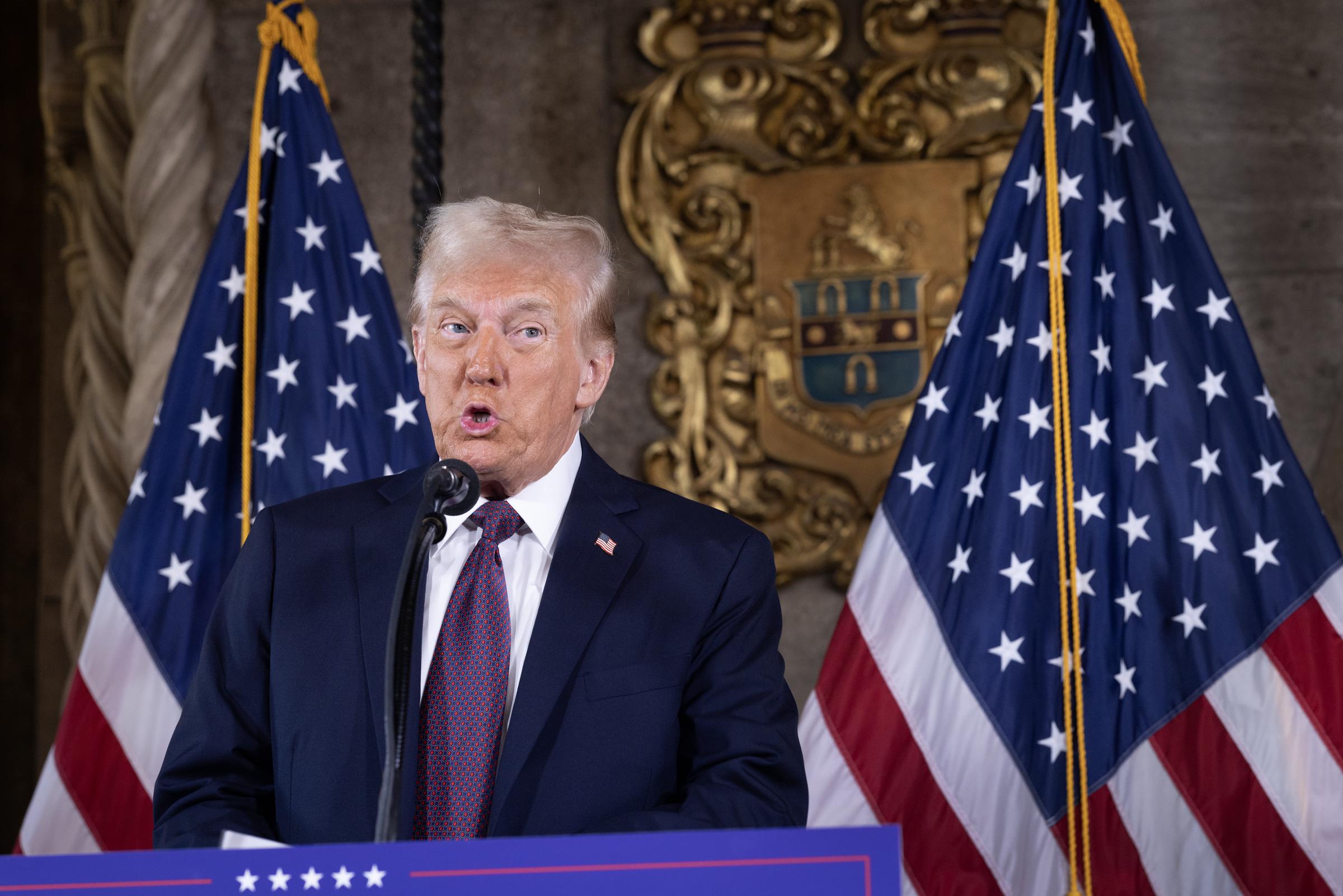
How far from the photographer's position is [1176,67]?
11.0 ft

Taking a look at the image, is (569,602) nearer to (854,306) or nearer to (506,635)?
(506,635)

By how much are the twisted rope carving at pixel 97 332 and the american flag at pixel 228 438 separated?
571mm

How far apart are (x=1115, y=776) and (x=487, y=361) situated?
1485mm

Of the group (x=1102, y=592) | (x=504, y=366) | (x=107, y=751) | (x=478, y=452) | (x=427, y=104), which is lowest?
(x=107, y=751)

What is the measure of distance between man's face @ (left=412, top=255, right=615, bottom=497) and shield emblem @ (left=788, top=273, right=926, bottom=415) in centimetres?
148

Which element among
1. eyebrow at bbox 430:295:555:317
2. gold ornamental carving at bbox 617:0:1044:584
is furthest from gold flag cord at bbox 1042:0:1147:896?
eyebrow at bbox 430:295:555:317

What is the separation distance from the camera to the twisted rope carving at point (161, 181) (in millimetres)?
3320

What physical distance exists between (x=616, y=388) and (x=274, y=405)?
85cm

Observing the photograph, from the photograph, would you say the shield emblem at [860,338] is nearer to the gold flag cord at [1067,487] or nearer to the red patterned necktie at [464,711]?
the gold flag cord at [1067,487]

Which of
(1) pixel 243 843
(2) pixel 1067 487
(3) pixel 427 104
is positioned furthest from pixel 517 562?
(3) pixel 427 104

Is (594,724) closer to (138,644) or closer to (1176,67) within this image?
(138,644)

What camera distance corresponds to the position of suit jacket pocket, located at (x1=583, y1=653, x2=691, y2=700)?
5.64ft

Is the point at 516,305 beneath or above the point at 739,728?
above

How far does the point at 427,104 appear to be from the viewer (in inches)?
123
